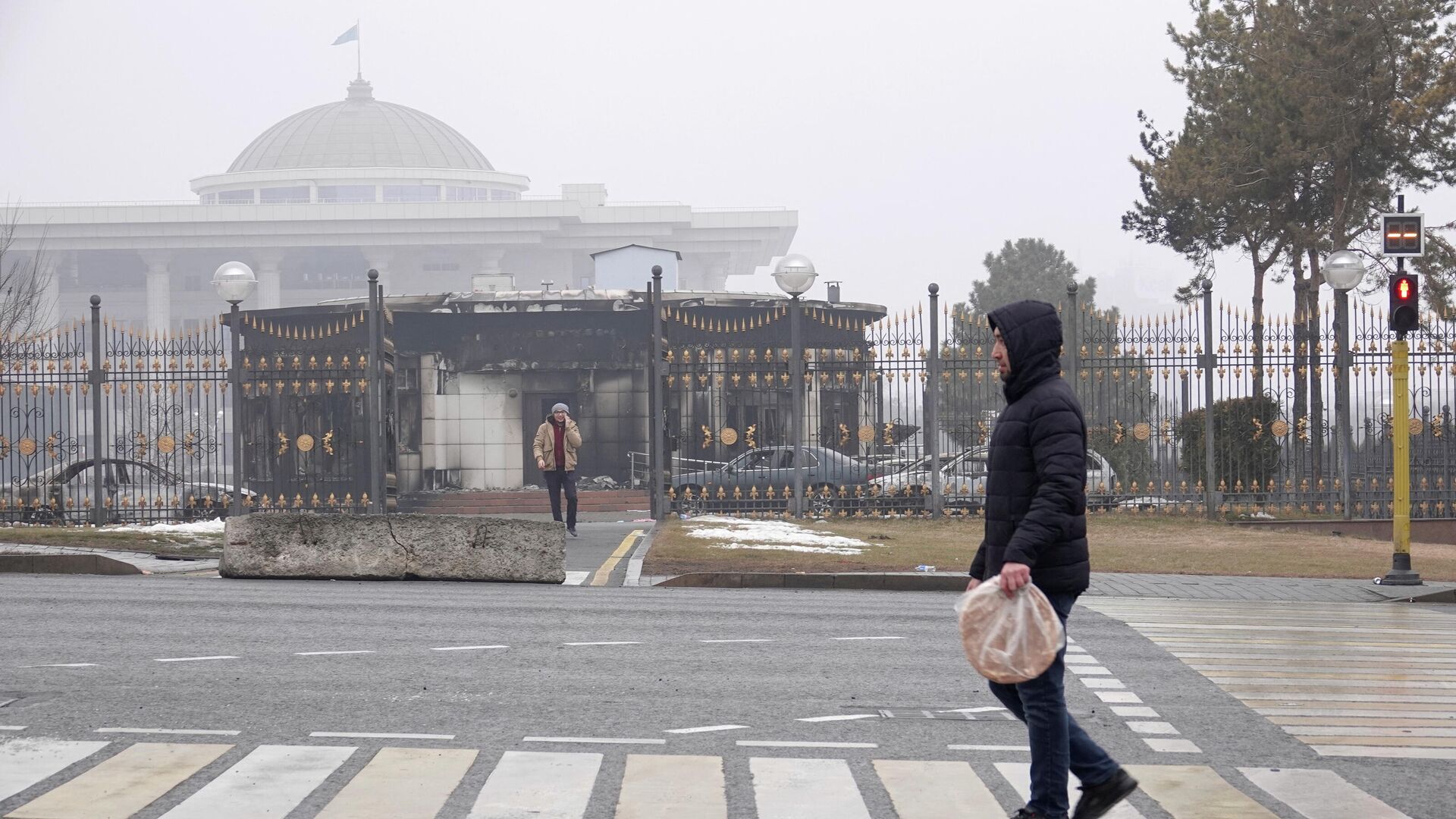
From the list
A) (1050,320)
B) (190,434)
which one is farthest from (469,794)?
(190,434)

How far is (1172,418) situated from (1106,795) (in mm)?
18225

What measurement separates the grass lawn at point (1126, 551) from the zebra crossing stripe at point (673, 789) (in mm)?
9142

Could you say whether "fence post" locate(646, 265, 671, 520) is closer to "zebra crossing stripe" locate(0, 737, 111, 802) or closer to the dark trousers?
the dark trousers

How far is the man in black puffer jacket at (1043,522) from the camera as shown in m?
5.77

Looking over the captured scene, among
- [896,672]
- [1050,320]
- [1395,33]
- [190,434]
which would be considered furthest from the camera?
[1395,33]

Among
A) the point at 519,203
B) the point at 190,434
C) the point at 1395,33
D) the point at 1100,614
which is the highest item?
the point at 519,203

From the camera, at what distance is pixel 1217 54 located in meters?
33.5

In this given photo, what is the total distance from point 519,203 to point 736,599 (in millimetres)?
81953

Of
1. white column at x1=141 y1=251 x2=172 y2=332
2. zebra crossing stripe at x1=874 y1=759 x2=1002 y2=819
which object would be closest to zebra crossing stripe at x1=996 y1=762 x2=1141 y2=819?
zebra crossing stripe at x1=874 y1=759 x2=1002 y2=819

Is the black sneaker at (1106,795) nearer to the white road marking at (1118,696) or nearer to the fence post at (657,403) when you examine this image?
the white road marking at (1118,696)

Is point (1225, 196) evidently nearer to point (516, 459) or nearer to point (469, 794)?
point (516, 459)

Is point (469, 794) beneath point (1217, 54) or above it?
beneath

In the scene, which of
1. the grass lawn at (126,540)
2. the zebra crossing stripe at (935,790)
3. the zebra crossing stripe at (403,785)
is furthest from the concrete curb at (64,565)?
the zebra crossing stripe at (935,790)

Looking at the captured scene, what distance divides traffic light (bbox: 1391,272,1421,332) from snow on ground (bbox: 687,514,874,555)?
231 inches
